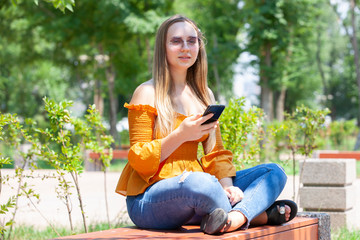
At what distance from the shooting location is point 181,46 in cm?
317

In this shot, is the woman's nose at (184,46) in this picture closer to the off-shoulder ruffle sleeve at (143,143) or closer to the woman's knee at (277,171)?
the off-shoulder ruffle sleeve at (143,143)

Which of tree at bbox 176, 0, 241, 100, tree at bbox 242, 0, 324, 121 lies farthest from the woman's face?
tree at bbox 176, 0, 241, 100

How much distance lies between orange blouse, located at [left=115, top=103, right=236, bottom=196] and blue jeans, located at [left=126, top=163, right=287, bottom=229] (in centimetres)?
7

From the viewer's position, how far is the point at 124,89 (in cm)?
2369

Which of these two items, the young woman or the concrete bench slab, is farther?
the young woman

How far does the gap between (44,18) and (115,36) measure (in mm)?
3127

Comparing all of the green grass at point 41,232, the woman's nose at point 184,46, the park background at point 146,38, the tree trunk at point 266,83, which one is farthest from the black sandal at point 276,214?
the tree trunk at point 266,83

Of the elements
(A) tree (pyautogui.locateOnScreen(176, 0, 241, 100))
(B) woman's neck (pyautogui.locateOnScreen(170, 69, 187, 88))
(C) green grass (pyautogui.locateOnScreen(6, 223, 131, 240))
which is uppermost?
(A) tree (pyautogui.locateOnScreen(176, 0, 241, 100))

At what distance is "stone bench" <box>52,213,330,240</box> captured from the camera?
2609 millimetres

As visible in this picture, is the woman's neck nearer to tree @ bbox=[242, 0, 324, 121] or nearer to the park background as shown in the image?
the park background

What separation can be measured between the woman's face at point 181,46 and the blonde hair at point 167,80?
3cm

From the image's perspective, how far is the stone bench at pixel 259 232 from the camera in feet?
8.56

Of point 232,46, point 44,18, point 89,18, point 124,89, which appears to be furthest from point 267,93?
point 44,18

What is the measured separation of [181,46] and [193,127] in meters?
0.66
